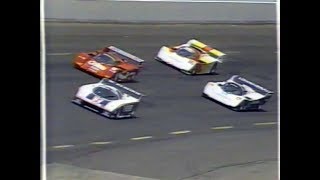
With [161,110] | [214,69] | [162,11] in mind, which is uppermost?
[162,11]

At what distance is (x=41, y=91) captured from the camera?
11.1 ft

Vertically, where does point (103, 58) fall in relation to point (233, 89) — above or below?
above

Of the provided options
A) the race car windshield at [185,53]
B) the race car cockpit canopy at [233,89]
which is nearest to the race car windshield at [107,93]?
the race car windshield at [185,53]

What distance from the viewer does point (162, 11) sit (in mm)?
3480

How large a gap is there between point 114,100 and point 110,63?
211 mm

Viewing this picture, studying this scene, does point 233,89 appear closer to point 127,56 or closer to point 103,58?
point 127,56

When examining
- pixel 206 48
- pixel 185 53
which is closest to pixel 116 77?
pixel 185 53

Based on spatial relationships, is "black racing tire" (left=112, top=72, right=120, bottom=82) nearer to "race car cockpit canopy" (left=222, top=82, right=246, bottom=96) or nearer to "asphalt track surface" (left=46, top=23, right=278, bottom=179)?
"asphalt track surface" (left=46, top=23, right=278, bottom=179)

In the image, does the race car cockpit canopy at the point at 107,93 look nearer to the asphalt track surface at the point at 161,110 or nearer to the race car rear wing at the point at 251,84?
the asphalt track surface at the point at 161,110

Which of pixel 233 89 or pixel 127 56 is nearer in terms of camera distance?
pixel 127 56

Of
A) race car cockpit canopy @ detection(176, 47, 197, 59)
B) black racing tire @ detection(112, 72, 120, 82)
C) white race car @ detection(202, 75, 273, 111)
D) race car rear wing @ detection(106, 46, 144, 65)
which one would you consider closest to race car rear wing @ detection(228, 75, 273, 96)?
white race car @ detection(202, 75, 273, 111)

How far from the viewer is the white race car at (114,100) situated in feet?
11.5
